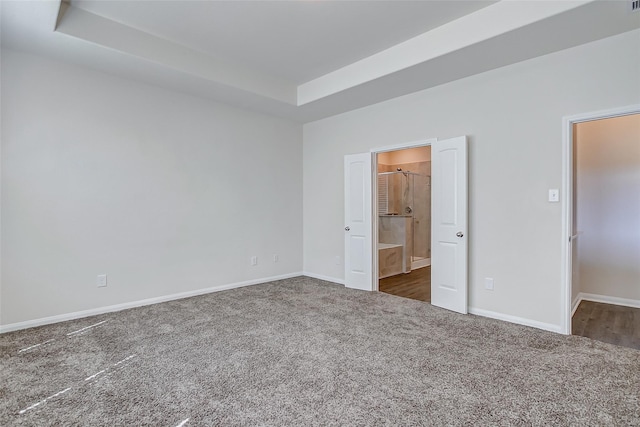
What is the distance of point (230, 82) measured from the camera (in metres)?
3.86

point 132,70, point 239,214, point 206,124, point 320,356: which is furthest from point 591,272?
point 132,70

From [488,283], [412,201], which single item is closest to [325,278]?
[488,283]

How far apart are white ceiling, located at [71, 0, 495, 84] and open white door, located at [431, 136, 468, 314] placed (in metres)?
1.35

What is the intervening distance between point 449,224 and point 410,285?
1.66 meters

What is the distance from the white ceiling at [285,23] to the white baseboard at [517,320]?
2.95m

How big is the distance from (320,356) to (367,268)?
219cm

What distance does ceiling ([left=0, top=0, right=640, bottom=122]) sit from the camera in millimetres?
2609

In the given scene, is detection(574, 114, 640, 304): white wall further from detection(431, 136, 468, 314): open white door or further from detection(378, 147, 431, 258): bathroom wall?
detection(378, 147, 431, 258): bathroom wall

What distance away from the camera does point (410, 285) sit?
5035 mm

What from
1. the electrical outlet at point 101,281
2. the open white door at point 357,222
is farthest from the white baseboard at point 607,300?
the electrical outlet at point 101,281

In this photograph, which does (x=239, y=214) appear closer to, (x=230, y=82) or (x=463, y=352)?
(x=230, y=82)

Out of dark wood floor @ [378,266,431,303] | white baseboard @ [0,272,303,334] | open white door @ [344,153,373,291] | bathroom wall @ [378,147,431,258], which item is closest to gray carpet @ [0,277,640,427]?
white baseboard @ [0,272,303,334]

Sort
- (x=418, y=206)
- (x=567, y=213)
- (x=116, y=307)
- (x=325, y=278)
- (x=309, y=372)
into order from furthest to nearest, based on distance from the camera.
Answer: (x=418, y=206) → (x=325, y=278) → (x=116, y=307) → (x=567, y=213) → (x=309, y=372)

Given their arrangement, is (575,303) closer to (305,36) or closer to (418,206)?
(418,206)
